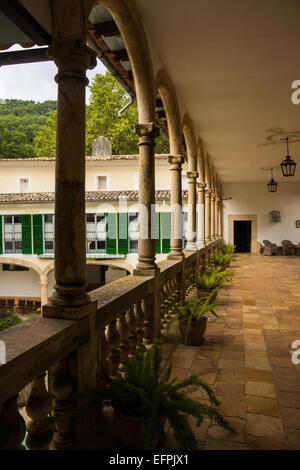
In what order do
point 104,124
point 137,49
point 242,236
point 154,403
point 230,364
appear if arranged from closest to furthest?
point 154,403, point 230,364, point 137,49, point 242,236, point 104,124

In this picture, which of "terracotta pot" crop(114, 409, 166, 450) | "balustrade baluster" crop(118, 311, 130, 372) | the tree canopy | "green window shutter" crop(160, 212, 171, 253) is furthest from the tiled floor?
the tree canopy

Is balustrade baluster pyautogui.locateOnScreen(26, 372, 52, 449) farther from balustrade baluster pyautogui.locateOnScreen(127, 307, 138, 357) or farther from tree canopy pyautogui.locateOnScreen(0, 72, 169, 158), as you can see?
tree canopy pyautogui.locateOnScreen(0, 72, 169, 158)

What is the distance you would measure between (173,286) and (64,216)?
11.3ft

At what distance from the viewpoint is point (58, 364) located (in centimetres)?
219

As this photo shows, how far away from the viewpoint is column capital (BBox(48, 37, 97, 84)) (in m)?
2.26

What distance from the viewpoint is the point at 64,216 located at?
7.56 feet

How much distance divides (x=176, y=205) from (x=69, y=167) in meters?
3.86

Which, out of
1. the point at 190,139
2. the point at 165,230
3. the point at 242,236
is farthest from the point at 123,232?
the point at 190,139

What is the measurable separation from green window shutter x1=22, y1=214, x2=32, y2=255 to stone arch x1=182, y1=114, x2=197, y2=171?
1089cm

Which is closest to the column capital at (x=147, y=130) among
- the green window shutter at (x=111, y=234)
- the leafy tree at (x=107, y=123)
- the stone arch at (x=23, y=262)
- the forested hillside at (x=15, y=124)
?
the forested hillside at (x=15, y=124)

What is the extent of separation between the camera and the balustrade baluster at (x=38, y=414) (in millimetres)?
1944

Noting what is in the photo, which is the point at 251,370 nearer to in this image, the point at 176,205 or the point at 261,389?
the point at 261,389

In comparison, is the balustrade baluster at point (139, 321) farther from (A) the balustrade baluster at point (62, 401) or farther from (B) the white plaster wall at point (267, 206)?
(B) the white plaster wall at point (267, 206)

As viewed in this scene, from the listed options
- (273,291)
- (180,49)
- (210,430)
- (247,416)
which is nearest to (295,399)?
(247,416)
